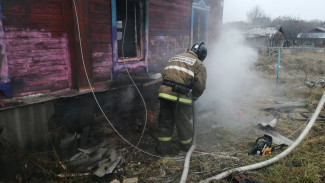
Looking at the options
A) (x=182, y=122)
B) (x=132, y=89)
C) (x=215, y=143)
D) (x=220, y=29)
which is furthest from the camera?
(x=220, y=29)

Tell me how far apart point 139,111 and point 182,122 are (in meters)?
1.68

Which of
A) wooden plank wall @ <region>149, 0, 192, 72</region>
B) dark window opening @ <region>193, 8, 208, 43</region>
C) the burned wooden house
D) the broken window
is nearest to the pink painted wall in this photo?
the burned wooden house

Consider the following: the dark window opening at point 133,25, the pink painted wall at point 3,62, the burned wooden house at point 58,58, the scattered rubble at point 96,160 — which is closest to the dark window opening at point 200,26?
the burned wooden house at point 58,58

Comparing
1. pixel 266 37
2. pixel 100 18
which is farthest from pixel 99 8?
pixel 266 37

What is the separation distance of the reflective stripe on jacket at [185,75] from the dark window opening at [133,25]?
7.04 feet

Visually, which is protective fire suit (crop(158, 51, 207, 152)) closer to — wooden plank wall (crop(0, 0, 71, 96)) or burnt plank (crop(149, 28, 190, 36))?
wooden plank wall (crop(0, 0, 71, 96))

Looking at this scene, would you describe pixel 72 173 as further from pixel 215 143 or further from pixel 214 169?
pixel 215 143

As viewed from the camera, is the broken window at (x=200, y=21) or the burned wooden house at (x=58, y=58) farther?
the broken window at (x=200, y=21)

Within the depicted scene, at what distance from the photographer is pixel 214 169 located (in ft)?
11.9

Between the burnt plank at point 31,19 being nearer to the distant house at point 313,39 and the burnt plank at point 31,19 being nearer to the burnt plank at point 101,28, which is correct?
the burnt plank at point 101,28

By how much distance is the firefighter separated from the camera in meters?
4.09

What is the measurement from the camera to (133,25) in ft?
20.2

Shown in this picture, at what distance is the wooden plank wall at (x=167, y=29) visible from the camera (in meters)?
6.45

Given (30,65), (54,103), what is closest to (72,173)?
(54,103)
